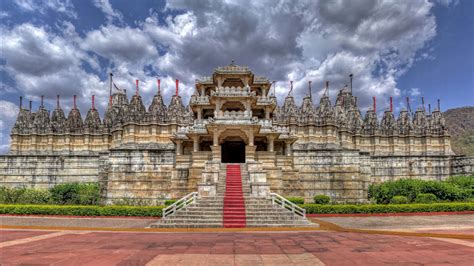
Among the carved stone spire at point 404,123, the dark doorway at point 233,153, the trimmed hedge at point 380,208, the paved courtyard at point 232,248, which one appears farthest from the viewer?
the carved stone spire at point 404,123

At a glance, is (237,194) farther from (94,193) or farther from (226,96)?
(94,193)

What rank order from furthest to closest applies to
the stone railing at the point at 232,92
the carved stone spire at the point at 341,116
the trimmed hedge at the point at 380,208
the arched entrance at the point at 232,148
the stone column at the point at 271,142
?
1. the carved stone spire at the point at 341,116
2. the arched entrance at the point at 232,148
3. the stone column at the point at 271,142
4. the stone railing at the point at 232,92
5. the trimmed hedge at the point at 380,208

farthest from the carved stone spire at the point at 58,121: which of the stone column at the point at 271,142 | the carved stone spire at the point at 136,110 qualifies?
the stone column at the point at 271,142

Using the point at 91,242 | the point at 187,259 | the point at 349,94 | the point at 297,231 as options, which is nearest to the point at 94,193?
the point at 91,242

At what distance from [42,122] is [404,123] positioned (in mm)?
56963

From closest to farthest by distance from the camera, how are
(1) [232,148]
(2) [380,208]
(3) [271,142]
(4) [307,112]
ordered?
(2) [380,208]
(3) [271,142]
(1) [232,148]
(4) [307,112]

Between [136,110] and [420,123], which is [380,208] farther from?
[136,110]

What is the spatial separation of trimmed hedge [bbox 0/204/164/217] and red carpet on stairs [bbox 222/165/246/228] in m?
5.05

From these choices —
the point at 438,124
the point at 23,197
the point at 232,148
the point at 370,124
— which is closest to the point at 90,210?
the point at 23,197

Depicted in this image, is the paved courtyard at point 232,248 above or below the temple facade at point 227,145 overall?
below

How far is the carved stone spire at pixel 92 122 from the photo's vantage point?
5062 cm

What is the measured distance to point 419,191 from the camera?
2722cm

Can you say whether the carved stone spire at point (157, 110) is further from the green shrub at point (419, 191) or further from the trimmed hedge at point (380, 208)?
the green shrub at point (419, 191)

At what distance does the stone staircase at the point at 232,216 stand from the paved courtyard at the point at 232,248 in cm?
184
